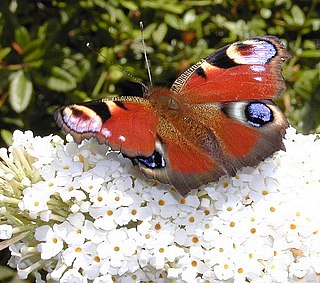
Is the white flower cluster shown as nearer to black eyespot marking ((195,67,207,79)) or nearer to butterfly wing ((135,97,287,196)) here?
butterfly wing ((135,97,287,196))

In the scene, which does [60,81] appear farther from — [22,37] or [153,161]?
[153,161]

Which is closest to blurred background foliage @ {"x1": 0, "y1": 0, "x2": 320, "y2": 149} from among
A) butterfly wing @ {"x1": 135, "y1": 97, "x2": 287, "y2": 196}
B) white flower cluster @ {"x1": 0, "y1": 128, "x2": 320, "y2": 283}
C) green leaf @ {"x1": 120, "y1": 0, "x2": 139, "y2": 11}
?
green leaf @ {"x1": 120, "y1": 0, "x2": 139, "y2": 11}

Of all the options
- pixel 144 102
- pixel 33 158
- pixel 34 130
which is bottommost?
pixel 34 130

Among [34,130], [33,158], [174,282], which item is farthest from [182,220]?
[34,130]

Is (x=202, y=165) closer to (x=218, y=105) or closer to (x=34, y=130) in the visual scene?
(x=218, y=105)

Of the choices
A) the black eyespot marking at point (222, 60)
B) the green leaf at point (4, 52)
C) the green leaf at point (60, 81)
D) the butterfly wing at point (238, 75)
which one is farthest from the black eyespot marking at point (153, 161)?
the green leaf at point (4, 52)

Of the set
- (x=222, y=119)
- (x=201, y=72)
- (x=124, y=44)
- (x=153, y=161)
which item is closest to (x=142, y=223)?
(x=153, y=161)
